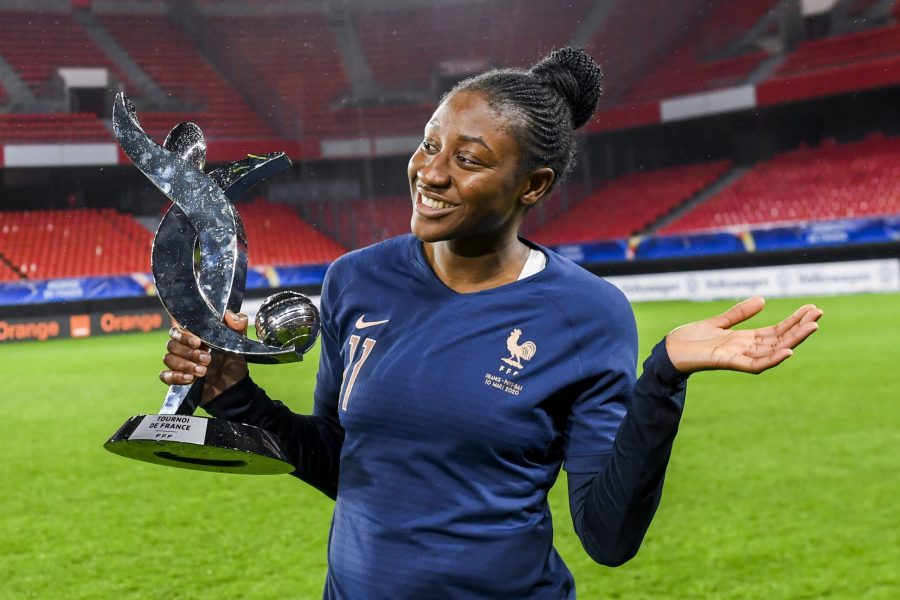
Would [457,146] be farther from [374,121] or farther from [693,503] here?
[374,121]

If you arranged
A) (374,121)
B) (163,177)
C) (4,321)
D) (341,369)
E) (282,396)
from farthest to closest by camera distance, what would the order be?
(374,121), (4,321), (282,396), (341,369), (163,177)

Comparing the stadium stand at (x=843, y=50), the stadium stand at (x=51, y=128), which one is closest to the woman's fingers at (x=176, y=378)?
the stadium stand at (x=51, y=128)

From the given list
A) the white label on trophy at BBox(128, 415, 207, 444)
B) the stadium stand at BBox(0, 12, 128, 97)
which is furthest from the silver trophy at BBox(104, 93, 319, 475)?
the stadium stand at BBox(0, 12, 128, 97)

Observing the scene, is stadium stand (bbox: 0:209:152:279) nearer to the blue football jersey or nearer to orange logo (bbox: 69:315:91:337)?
orange logo (bbox: 69:315:91:337)

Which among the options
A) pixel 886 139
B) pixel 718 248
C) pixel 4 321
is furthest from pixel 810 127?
pixel 4 321

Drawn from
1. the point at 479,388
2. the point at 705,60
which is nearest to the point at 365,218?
the point at 705,60

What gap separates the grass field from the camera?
436 centimetres

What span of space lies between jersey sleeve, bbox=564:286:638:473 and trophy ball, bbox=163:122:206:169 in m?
0.77

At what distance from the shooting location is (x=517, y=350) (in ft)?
5.66

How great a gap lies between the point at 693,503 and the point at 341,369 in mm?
3941

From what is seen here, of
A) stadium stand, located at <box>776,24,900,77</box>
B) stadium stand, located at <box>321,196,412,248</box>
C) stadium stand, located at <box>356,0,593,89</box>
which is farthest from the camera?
stadium stand, located at <box>356,0,593,89</box>

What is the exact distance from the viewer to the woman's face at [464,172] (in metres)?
1.71

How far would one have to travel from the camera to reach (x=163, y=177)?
1.75 m

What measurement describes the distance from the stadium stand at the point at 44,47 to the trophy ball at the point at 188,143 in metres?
26.1
